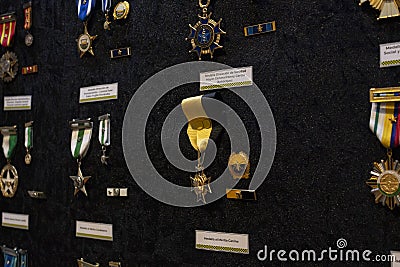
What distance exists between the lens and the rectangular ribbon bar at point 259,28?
194cm

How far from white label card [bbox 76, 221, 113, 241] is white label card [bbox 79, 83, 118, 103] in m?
0.60

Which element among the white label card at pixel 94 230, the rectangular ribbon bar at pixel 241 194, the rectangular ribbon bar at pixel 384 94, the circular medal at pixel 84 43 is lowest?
the white label card at pixel 94 230

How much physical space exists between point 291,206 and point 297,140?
0.24 metres

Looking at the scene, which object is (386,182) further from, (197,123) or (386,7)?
(197,123)

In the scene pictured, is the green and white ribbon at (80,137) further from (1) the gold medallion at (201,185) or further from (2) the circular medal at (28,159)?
(1) the gold medallion at (201,185)

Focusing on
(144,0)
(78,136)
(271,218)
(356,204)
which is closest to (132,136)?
(78,136)

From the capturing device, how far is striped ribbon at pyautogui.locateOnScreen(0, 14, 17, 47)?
2.90m

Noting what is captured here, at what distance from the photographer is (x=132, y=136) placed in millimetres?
2338

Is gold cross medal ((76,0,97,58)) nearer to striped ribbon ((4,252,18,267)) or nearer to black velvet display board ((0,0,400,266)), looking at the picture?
black velvet display board ((0,0,400,266))

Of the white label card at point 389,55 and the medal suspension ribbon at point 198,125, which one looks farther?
the medal suspension ribbon at point 198,125

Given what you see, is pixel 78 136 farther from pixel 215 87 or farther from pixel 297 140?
pixel 297 140

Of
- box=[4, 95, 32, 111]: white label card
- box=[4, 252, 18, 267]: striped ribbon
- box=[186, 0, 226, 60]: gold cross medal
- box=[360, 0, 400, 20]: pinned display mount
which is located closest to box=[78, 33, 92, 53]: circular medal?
box=[4, 95, 32, 111]: white label card

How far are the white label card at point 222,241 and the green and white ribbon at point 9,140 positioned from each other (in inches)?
52.2

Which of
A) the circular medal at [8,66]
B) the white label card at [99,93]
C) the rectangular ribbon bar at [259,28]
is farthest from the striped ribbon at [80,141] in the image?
the rectangular ribbon bar at [259,28]
